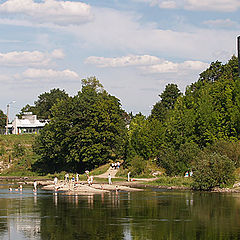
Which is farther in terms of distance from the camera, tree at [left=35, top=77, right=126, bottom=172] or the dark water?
tree at [left=35, top=77, right=126, bottom=172]

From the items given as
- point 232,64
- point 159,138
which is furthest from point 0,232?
point 232,64

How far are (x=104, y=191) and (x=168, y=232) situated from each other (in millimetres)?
33867

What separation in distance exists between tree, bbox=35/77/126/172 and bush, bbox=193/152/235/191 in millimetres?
36500

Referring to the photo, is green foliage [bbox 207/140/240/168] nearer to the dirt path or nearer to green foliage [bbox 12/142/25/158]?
the dirt path

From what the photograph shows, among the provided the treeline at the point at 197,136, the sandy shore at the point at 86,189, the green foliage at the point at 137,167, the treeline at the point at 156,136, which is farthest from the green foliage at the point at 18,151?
the sandy shore at the point at 86,189

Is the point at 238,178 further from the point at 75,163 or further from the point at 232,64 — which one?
the point at 232,64

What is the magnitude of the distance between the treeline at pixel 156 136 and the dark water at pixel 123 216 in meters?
12.4

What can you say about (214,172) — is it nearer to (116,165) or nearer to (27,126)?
(116,165)

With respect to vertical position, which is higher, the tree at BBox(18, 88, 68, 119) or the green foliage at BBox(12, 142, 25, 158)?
the tree at BBox(18, 88, 68, 119)

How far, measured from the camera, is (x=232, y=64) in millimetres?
132500

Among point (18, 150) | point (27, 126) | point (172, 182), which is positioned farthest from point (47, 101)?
point (172, 182)

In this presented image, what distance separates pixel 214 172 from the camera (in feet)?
215

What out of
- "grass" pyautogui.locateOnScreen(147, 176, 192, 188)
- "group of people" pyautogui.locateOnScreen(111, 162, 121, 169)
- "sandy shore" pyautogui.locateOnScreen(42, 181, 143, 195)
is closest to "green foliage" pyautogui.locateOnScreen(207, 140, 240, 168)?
"grass" pyautogui.locateOnScreen(147, 176, 192, 188)

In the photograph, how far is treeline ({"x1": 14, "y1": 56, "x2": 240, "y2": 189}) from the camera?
3044 inches
